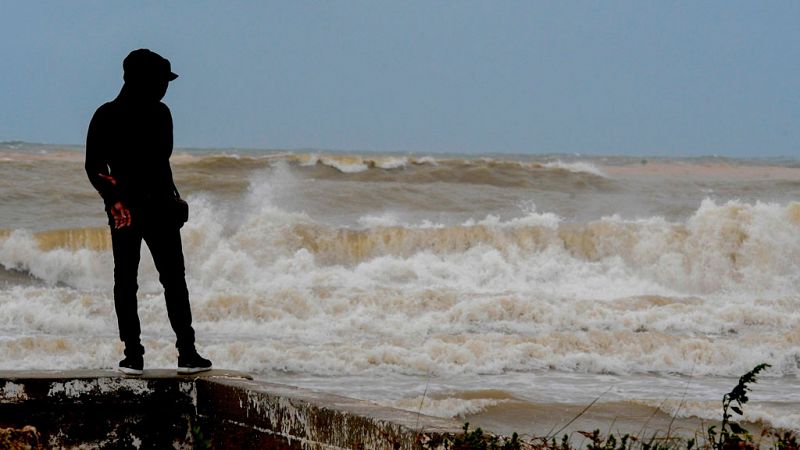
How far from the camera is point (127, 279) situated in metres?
5.80

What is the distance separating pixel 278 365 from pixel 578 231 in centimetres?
1096

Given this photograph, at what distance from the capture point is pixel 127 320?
19.4 feet

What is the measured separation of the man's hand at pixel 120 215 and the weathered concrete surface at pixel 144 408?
0.73 meters

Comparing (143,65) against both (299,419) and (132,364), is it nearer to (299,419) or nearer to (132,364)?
(132,364)

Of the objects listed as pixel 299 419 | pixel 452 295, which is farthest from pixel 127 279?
pixel 452 295

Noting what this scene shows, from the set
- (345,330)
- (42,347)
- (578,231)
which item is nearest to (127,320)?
(42,347)

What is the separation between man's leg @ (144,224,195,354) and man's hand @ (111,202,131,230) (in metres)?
0.12

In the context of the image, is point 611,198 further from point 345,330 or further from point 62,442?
point 62,442

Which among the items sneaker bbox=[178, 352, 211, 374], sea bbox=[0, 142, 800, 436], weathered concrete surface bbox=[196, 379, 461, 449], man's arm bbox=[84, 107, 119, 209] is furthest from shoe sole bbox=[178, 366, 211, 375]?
sea bbox=[0, 142, 800, 436]

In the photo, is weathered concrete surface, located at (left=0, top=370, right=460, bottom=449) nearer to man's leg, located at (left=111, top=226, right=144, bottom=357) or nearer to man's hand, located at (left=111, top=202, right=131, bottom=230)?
man's leg, located at (left=111, top=226, right=144, bottom=357)

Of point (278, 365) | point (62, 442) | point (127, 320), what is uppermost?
point (127, 320)

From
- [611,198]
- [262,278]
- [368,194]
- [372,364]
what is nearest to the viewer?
[372,364]

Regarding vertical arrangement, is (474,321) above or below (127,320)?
below

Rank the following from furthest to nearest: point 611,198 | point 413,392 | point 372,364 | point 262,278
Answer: point 611,198 → point 262,278 → point 372,364 → point 413,392
